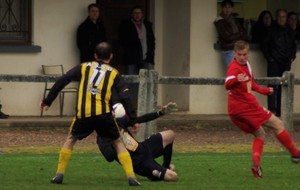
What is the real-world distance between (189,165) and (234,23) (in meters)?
7.07

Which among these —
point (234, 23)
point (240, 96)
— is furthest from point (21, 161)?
point (234, 23)

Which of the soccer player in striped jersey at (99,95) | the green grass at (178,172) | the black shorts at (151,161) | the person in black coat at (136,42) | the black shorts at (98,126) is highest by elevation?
the person in black coat at (136,42)

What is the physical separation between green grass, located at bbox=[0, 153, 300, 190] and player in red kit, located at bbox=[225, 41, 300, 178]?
42 cm

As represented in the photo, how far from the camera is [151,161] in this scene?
13.1 metres

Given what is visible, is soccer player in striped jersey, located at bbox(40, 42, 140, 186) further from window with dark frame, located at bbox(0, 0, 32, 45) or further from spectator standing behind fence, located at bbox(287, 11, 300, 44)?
spectator standing behind fence, located at bbox(287, 11, 300, 44)

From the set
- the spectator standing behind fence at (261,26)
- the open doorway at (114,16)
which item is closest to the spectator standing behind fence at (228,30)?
the spectator standing behind fence at (261,26)

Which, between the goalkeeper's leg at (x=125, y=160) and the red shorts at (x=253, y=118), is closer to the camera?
the goalkeeper's leg at (x=125, y=160)

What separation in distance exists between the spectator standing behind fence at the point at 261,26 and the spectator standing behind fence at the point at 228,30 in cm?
57

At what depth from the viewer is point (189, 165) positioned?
50.3 feet

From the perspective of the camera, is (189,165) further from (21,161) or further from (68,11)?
(68,11)

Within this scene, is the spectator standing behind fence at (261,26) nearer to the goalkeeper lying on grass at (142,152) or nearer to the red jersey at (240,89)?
the red jersey at (240,89)

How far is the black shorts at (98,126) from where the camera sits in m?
12.5

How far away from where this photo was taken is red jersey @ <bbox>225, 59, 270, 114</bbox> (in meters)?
13.7

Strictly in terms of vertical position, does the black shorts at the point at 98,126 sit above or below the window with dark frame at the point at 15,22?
below
